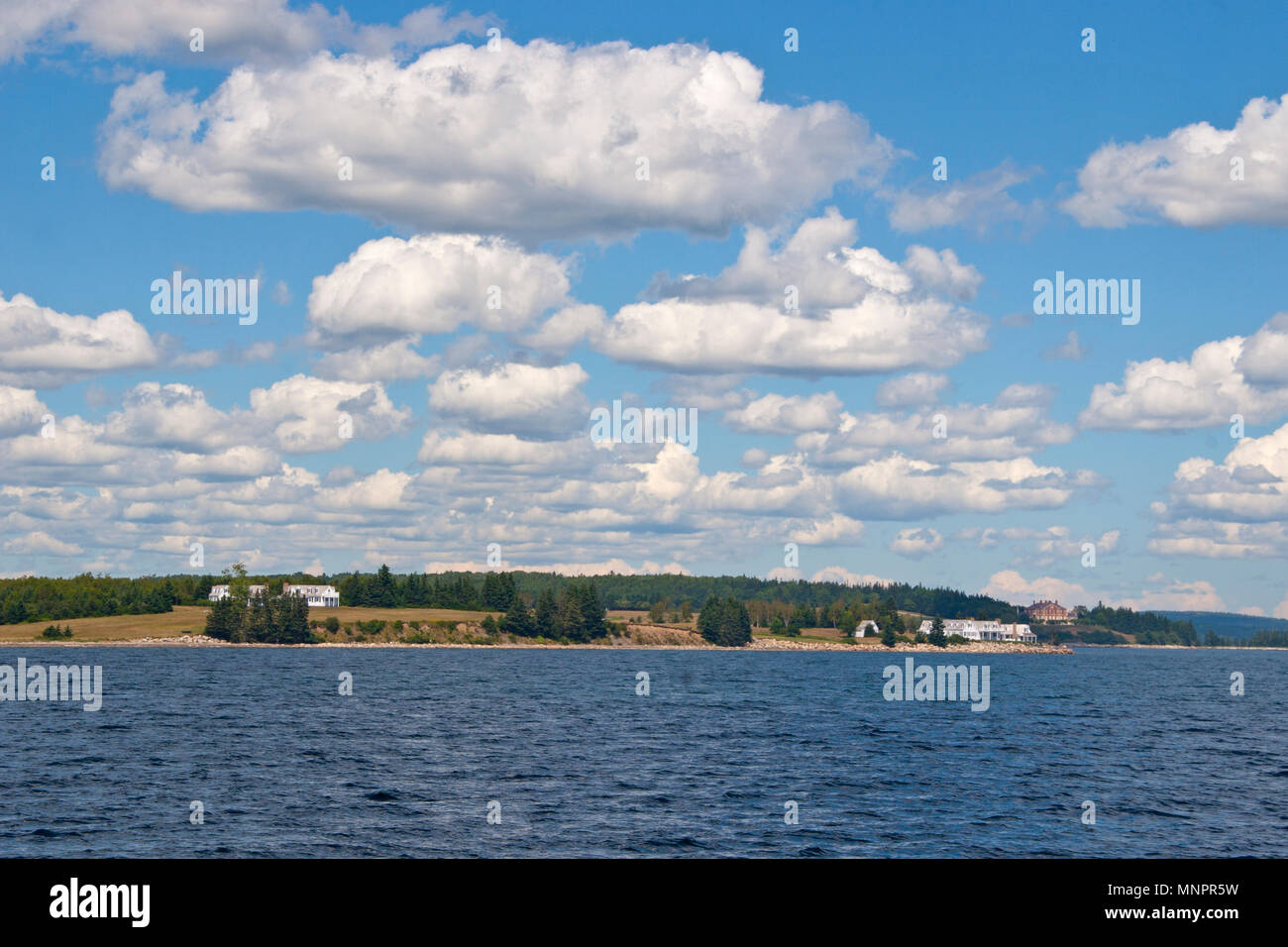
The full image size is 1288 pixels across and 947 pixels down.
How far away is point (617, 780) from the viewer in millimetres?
66438

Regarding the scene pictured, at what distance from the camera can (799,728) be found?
104312mm

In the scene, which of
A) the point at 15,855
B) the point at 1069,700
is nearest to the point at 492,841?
the point at 15,855

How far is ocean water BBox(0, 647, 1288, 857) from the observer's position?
4888 cm

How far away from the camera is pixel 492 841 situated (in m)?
47.1

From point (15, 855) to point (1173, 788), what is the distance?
64.2 metres

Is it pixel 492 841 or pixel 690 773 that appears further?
pixel 690 773

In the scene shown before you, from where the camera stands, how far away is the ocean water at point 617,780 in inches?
1924

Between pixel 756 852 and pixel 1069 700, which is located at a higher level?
pixel 756 852

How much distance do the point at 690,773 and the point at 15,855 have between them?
38474 mm
